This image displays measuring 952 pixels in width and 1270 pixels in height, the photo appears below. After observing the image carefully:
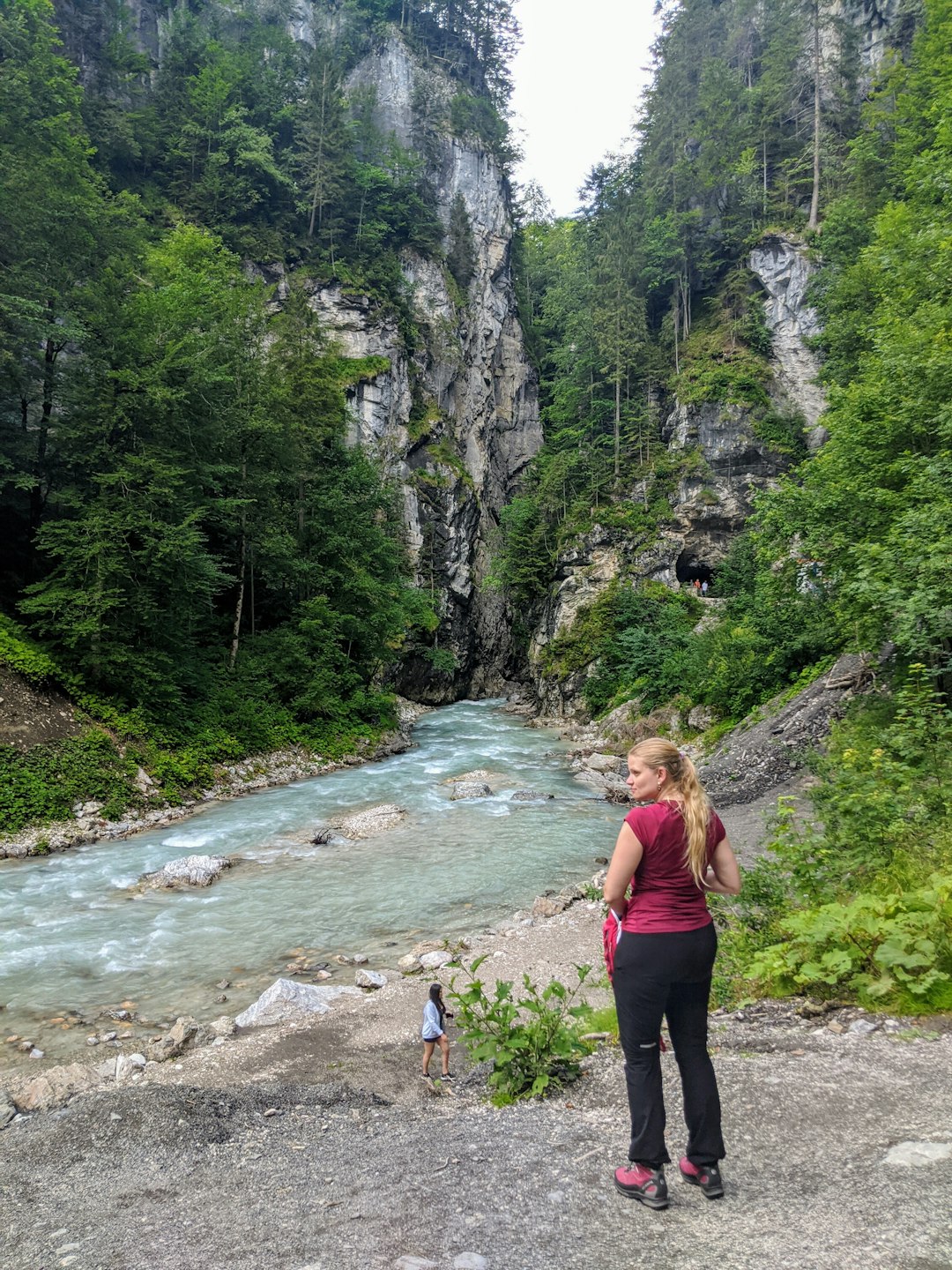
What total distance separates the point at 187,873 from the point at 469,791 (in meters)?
8.06

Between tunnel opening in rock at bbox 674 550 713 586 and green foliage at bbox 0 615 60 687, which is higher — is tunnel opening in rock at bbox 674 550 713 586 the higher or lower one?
the higher one

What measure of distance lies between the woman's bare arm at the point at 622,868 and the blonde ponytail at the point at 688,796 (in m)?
0.23

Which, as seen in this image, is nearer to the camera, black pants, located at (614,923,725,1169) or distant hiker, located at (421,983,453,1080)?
black pants, located at (614,923,725,1169)

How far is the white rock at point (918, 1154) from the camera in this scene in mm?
2834

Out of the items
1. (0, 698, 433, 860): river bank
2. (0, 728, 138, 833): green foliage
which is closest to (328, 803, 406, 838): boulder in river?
(0, 698, 433, 860): river bank

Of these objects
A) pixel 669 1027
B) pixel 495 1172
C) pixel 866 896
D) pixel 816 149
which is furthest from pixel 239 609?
pixel 816 149

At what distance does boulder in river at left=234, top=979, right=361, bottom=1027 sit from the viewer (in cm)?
688

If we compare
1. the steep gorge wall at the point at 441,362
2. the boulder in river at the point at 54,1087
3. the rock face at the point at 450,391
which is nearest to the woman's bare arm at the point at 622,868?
the boulder in river at the point at 54,1087

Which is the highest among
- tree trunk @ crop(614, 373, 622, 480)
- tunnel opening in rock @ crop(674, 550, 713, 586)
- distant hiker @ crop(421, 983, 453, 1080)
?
tree trunk @ crop(614, 373, 622, 480)

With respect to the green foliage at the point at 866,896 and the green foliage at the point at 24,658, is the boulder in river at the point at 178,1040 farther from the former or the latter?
the green foliage at the point at 24,658

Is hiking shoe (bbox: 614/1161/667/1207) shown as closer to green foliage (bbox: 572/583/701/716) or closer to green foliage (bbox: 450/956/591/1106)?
green foliage (bbox: 450/956/591/1106)

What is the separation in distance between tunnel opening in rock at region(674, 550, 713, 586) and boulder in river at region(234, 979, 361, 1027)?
103ft

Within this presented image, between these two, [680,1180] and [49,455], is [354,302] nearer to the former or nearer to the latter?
[49,455]

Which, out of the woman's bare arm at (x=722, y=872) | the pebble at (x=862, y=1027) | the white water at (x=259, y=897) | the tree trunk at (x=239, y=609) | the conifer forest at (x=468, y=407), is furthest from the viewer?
the tree trunk at (x=239, y=609)
